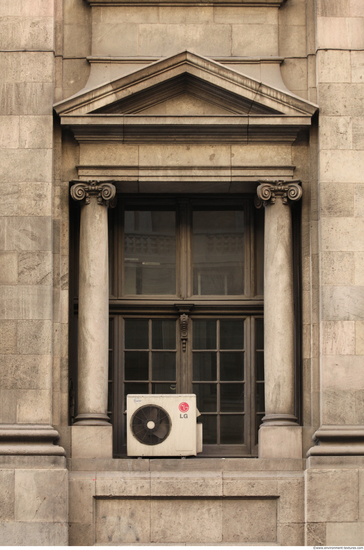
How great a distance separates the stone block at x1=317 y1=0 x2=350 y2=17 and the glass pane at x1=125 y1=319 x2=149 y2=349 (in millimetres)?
6300

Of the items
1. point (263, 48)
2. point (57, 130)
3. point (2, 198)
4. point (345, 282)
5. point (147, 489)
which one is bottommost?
point (147, 489)

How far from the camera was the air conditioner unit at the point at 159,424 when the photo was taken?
18328 millimetres

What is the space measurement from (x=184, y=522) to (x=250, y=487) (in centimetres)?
122

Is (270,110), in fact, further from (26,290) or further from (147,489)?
(147,489)

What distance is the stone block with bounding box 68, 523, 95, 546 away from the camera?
17703 millimetres

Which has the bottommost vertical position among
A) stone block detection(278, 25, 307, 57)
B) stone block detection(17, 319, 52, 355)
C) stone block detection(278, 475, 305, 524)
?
stone block detection(278, 475, 305, 524)

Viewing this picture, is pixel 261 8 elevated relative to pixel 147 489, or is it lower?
elevated

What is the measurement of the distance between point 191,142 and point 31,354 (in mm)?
4557

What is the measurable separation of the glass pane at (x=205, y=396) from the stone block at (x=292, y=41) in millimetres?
6045

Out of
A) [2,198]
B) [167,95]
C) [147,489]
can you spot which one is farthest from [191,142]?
[147,489]

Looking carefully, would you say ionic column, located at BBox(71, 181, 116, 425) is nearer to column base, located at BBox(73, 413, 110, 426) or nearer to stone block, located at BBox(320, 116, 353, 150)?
column base, located at BBox(73, 413, 110, 426)

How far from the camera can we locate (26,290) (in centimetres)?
1822

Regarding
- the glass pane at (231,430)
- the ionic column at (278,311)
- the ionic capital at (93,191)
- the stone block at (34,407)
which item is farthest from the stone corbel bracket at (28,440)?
the ionic capital at (93,191)

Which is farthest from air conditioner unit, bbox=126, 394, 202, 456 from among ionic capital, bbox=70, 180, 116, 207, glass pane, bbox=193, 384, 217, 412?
ionic capital, bbox=70, 180, 116, 207
